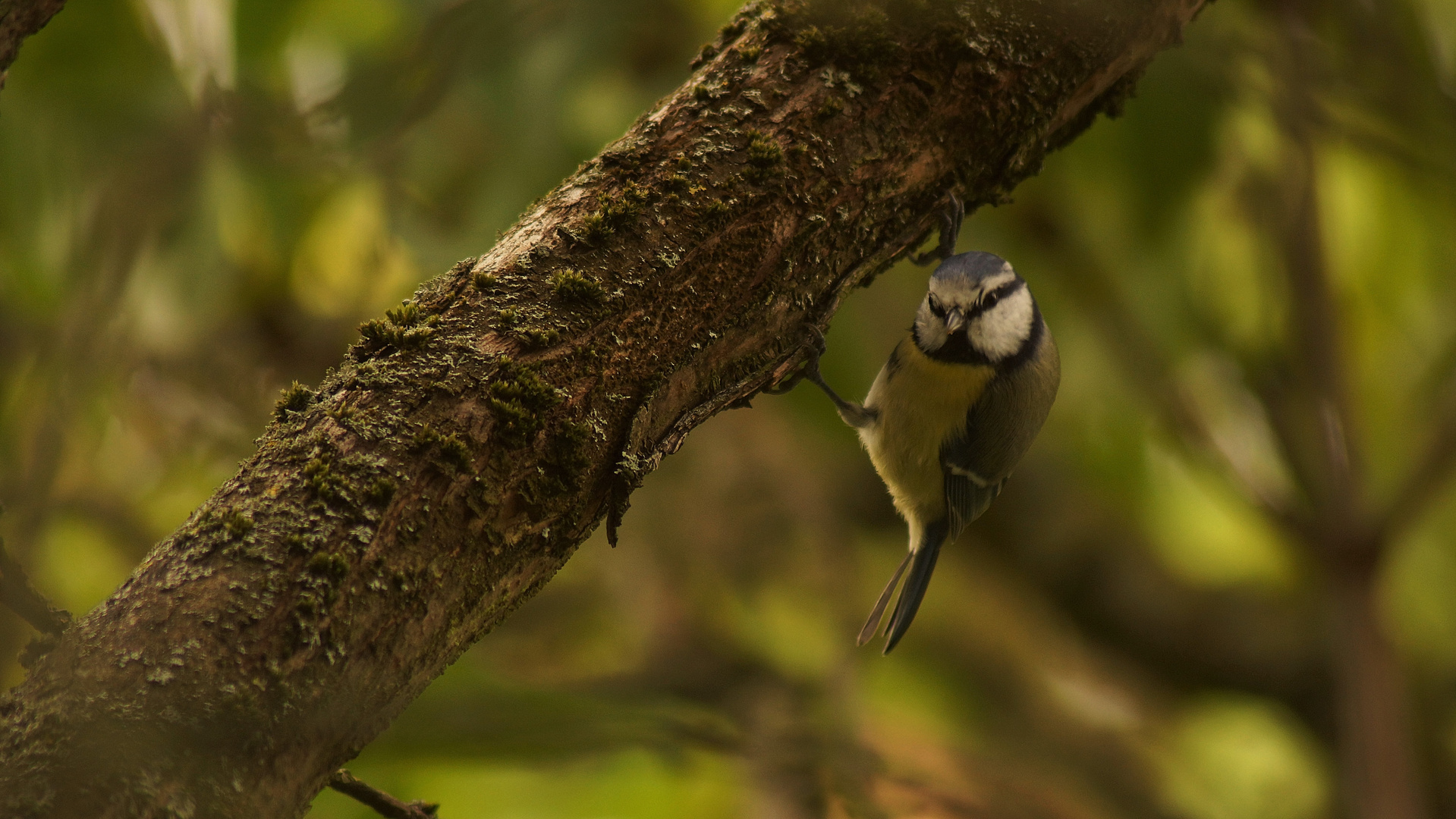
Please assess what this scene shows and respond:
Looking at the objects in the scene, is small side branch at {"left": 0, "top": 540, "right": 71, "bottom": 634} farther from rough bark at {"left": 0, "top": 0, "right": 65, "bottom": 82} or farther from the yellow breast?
the yellow breast

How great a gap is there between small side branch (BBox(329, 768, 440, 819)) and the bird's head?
1054 mm

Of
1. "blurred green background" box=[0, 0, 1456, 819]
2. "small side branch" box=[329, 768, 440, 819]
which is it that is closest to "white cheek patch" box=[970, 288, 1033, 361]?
"blurred green background" box=[0, 0, 1456, 819]

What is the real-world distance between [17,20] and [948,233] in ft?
3.58

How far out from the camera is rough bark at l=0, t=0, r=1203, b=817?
2.48 ft

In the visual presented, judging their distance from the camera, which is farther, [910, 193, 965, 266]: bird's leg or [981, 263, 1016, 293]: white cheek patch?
[981, 263, 1016, 293]: white cheek patch

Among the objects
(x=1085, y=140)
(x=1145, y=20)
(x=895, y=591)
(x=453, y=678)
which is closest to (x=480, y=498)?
(x=453, y=678)

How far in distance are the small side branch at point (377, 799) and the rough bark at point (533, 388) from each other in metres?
0.08

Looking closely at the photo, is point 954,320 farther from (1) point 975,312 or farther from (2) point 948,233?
(2) point 948,233

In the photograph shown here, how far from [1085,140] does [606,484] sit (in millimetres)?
1677

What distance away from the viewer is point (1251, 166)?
8.16ft

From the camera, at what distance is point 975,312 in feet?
5.59

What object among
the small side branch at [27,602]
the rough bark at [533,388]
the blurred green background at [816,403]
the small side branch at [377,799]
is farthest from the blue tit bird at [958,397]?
the small side branch at [27,602]

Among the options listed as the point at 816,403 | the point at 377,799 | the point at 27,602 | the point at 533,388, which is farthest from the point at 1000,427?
the point at 27,602

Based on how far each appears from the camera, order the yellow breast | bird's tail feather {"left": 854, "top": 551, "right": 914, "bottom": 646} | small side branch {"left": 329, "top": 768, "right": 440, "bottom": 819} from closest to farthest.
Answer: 1. small side branch {"left": 329, "top": 768, "right": 440, "bottom": 819}
2. the yellow breast
3. bird's tail feather {"left": 854, "top": 551, "right": 914, "bottom": 646}
